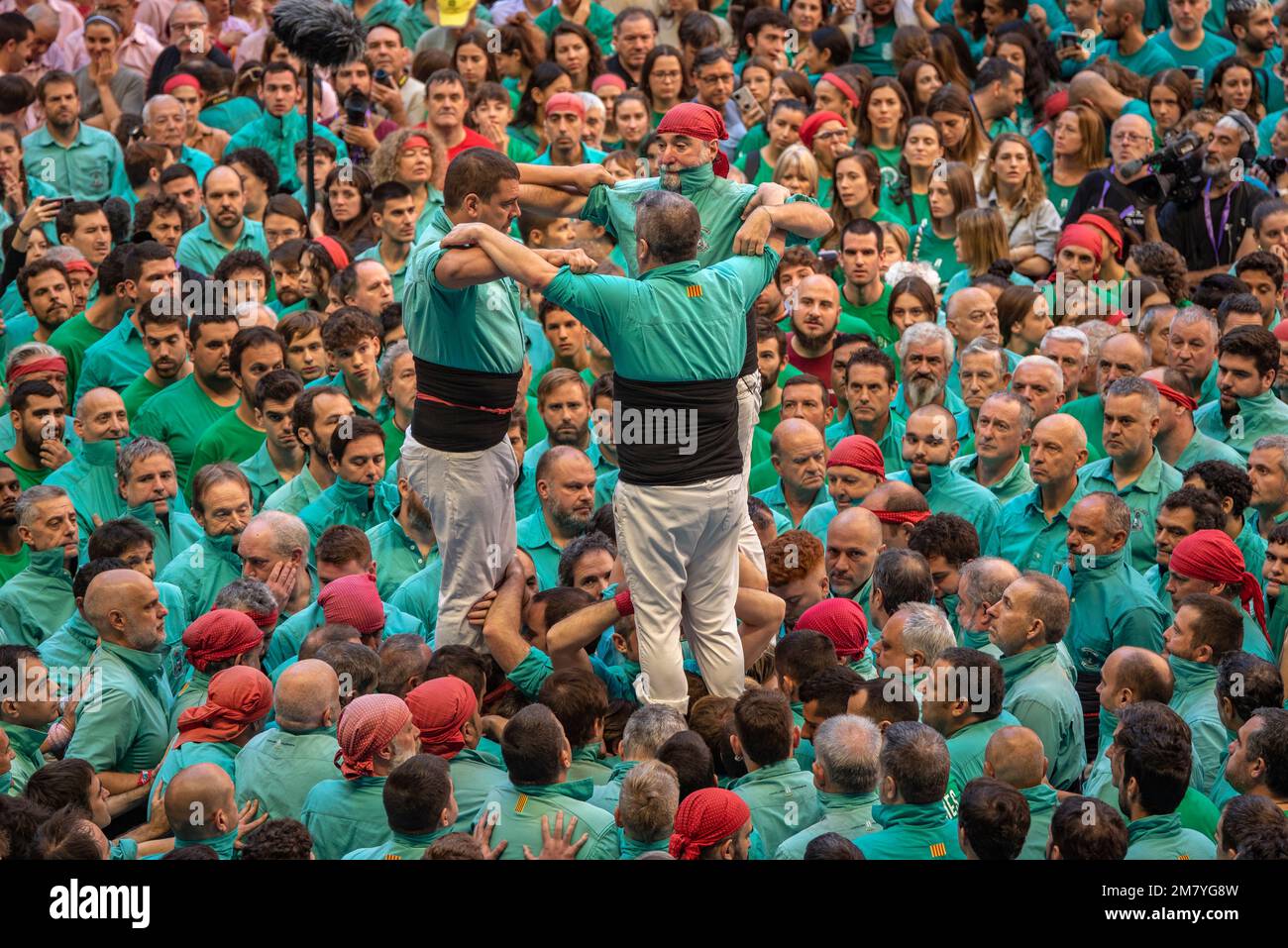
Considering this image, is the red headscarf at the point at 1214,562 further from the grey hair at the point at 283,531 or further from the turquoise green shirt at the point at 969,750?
the grey hair at the point at 283,531

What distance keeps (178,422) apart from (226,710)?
368 centimetres

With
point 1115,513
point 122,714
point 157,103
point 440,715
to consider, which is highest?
point 157,103

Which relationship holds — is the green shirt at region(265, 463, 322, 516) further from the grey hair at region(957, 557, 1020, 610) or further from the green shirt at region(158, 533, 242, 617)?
the grey hair at region(957, 557, 1020, 610)

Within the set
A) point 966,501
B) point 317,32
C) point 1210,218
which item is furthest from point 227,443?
point 1210,218

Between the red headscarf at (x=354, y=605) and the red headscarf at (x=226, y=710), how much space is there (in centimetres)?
64

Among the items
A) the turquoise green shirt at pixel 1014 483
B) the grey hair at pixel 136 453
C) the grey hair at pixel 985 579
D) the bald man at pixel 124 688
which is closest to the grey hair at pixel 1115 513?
the grey hair at pixel 985 579

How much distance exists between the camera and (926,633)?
25.4 feet

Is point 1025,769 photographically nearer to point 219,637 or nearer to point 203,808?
point 203,808

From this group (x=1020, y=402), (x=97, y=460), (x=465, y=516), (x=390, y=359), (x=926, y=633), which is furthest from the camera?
(x=390, y=359)

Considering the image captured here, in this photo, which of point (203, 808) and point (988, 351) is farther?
point (988, 351)

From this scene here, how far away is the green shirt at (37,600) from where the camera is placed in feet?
29.4

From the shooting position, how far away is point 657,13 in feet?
53.6
